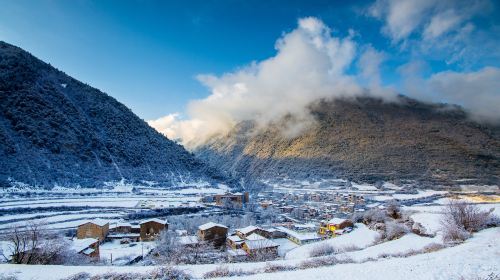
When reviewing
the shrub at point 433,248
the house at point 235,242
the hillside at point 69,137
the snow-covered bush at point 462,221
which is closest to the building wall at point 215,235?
the house at point 235,242

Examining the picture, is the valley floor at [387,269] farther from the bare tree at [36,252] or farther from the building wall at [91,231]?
the building wall at [91,231]

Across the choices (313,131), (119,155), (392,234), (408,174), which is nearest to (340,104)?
(313,131)

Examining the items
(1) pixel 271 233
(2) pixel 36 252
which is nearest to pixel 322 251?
(1) pixel 271 233

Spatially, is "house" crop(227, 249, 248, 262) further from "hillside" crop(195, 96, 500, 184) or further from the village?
"hillside" crop(195, 96, 500, 184)

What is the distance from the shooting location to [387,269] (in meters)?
9.32

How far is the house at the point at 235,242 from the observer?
977 inches

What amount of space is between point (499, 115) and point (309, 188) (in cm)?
9616

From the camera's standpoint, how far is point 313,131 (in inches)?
4934

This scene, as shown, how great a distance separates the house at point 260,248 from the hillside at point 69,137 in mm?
34173

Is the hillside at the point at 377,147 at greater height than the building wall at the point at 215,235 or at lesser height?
greater

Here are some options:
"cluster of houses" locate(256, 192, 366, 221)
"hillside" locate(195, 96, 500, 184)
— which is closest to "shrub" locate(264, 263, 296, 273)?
"cluster of houses" locate(256, 192, 366, 221)

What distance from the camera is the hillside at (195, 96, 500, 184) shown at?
87.5m

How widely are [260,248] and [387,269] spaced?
13.2 m

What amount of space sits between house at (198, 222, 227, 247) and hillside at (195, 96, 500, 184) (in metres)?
69.9
